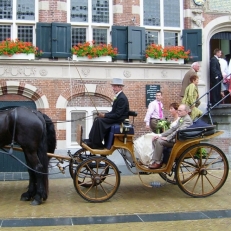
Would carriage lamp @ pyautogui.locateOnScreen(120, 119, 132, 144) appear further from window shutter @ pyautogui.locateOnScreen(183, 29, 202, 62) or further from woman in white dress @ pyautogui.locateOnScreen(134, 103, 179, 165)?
window shutter @ pyautogui.locateOnScreen(183, 29, 202, 62)

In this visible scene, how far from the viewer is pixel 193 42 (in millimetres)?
12516

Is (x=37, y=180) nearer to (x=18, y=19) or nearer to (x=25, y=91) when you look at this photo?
(x=25, y=91)

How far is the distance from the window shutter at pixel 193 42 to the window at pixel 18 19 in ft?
15.7

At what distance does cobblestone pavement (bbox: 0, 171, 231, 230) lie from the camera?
18.9 ft

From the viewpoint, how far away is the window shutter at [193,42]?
12.5 meters

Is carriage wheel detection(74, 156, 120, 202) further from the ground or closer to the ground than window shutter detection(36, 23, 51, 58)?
closer to the ground

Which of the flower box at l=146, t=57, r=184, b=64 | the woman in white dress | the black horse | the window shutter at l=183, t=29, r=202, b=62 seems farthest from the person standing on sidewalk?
the black horse

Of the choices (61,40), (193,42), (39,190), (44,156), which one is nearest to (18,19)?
(61,40)

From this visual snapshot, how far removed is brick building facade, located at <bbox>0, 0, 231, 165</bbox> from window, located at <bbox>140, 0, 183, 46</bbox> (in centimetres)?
6

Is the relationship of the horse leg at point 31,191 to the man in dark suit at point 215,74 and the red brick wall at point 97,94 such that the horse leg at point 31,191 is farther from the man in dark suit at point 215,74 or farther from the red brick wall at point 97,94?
the man in dark suit at point 215,74

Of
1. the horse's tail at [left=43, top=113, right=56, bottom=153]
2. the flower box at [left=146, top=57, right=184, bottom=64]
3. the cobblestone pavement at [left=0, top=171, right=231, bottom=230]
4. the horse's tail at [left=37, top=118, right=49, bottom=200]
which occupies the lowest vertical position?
the cobblestone pavement at [left=0, top=171, right=231, bottom=230]

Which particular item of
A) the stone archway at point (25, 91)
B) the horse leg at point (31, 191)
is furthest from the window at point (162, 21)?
the horse leg at point (31, 191)

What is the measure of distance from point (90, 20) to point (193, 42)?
10.9 feet

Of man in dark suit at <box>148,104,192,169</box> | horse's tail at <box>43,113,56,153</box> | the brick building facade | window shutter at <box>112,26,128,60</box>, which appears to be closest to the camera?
man in dark suit at <box>148,104,192,169</box>
